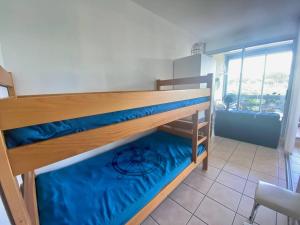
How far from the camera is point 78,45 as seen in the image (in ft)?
4.64

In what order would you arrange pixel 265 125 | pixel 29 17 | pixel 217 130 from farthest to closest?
pixel 217 130, pixel 265 125, pixel 29 17

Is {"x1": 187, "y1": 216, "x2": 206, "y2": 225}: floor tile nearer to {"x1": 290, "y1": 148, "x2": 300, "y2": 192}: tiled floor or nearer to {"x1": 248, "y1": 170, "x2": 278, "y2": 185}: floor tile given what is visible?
{"x1": 248, "y1": 170, "x2": 278, "y2": 185}: floor tile

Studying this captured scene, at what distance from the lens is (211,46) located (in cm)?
334

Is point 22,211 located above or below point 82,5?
below

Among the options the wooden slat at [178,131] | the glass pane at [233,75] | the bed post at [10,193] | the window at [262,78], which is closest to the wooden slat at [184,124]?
the wooden slat at [178,131]

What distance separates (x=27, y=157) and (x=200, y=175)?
1920mm

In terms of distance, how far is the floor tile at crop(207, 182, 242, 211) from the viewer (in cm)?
138

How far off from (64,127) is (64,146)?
0.09 metres

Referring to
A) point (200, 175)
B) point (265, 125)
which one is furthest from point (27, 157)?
point (265, 125)

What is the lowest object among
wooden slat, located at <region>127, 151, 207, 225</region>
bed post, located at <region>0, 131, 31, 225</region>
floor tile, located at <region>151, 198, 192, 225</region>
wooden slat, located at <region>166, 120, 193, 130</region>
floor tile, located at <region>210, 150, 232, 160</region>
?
floor tile, located at <region>151, 198, 192, 225</region>

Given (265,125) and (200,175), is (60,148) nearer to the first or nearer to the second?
(200,175)

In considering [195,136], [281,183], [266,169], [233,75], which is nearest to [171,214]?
[195,136]

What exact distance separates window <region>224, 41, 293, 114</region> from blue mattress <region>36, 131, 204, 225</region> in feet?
9.93

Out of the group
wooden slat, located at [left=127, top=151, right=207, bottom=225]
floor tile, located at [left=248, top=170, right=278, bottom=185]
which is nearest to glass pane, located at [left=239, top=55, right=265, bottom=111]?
floor tile, located at [left=248, top=170, right=278, bottom=185]
